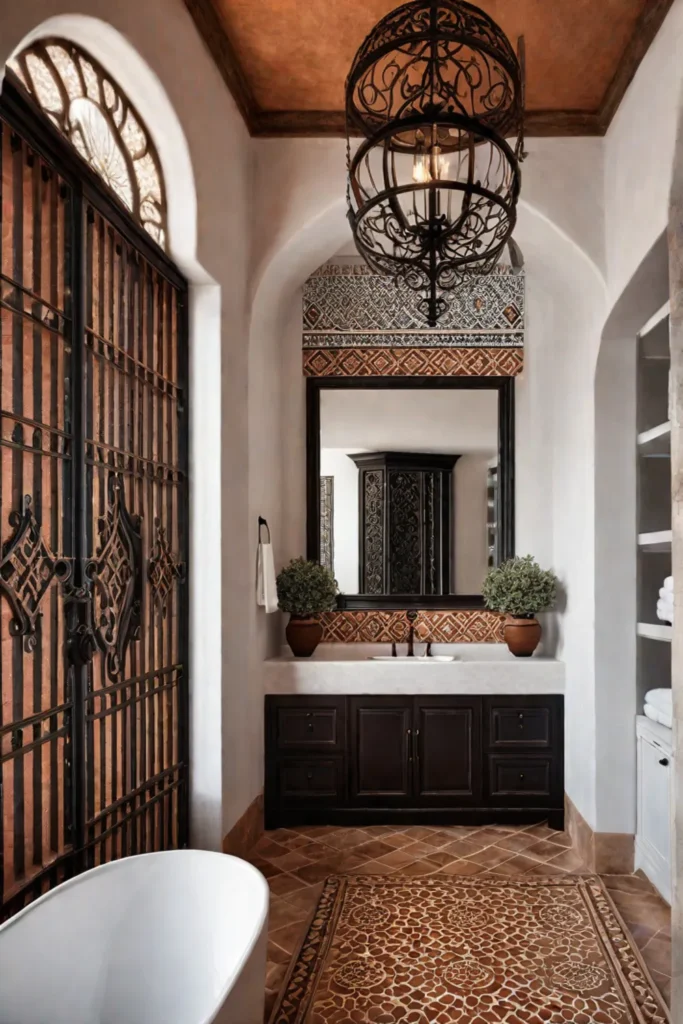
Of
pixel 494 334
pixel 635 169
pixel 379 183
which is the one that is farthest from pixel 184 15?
pixel 494 334

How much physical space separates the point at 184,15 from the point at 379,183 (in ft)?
4.10

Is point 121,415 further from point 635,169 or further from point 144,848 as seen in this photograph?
point 635,169

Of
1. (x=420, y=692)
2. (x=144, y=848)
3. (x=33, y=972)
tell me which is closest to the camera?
(x=33, y=972)

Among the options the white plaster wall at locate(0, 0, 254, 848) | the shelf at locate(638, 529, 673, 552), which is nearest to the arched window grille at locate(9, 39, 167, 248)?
the white plaster wall at locate(0, 0, 254, 848)

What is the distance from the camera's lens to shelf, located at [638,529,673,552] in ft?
11.4

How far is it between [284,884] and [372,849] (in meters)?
0.59

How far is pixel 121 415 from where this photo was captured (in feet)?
9.04

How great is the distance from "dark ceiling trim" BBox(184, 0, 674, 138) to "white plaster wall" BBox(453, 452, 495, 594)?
1996mm

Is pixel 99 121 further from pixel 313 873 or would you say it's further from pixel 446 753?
pixel 446 753

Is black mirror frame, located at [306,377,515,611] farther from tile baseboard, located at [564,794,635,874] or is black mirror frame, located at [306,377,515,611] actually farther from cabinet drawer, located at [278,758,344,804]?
tile baseboard, located at [564,794,635,874]

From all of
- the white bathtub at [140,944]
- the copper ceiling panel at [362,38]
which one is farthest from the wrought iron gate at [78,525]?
the copper ceiling panel at [362,38]

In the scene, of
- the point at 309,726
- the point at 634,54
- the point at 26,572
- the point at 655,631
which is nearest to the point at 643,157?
the point at 634,54

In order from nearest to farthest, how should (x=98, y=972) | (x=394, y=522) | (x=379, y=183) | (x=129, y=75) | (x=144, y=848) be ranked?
(x=98, y=972) → (x=129, y=75) → (x=144, y=848) → (x=379, y=183) → (x=394, y=522)

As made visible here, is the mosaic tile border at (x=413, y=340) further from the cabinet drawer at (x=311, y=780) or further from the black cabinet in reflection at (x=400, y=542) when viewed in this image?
the cabinet drawer at (x=311, y=780)
